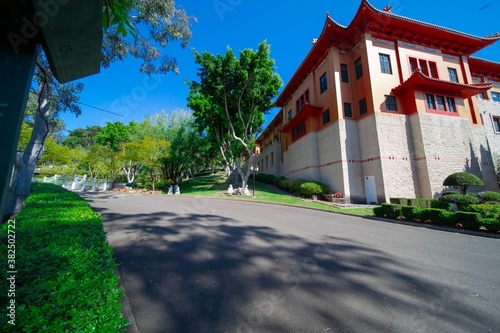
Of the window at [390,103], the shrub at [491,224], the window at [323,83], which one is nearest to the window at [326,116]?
the window at [323,83]

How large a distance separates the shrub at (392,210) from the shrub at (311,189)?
639 cm

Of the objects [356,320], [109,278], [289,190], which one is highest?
[289,190]

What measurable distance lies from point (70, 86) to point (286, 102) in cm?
2341

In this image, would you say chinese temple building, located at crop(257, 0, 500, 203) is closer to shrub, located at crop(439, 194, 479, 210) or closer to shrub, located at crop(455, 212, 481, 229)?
shrub, located at crop(439, 194, 479, 210)

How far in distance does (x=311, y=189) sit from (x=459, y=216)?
9384mm

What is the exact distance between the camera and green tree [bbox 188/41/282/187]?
1706cm

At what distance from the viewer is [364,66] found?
1659 cm

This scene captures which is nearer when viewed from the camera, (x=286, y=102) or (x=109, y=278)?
(x=109, y=278)

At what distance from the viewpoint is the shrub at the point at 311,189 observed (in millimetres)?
16797

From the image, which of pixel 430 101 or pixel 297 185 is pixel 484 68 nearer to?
pixel 430 101

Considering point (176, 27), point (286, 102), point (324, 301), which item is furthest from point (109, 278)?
point (286, 102)

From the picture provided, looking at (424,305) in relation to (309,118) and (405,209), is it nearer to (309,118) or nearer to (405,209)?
(405,209)

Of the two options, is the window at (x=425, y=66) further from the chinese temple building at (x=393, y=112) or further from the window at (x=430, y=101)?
the window at (x=430, y=101)

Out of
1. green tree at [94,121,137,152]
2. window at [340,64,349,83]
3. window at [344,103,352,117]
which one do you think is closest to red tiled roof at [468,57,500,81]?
window at [340,64,349,83]
